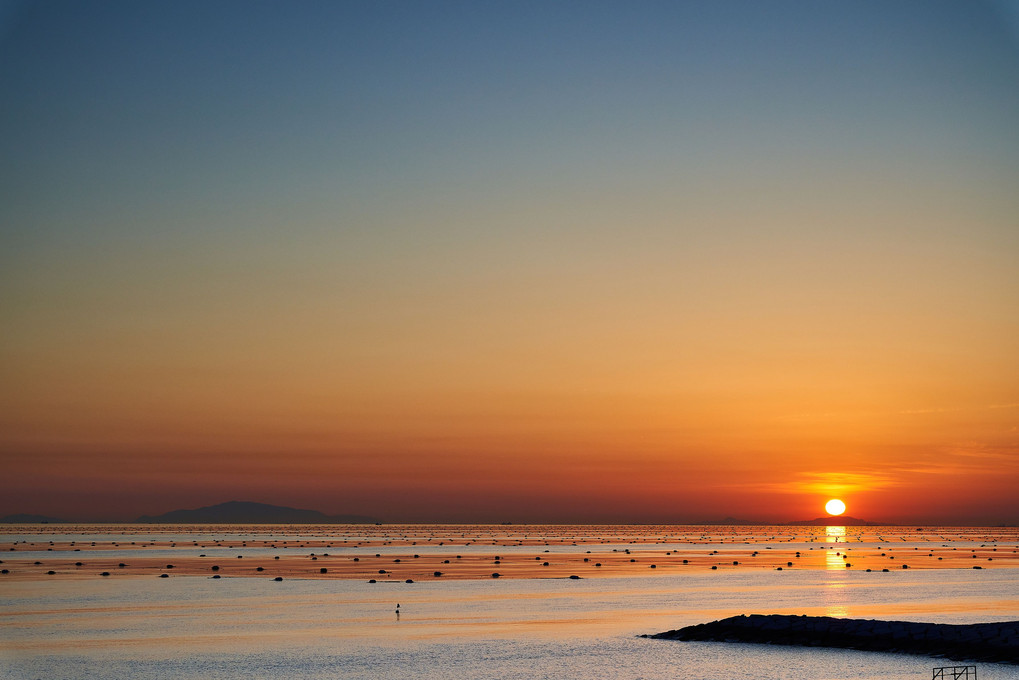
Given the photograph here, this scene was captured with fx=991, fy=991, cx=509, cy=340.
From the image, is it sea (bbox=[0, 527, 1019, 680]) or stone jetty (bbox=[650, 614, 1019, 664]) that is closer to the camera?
sea (bbox=[0, 527, 1019, 680])

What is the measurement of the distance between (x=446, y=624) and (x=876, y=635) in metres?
29.5

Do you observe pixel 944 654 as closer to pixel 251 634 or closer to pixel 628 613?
pixel 628 613

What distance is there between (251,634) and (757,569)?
329 feet

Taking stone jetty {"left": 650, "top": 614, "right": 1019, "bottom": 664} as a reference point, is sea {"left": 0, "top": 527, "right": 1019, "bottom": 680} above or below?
below

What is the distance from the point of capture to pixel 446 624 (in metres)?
71.8

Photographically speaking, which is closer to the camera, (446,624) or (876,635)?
(876,635)

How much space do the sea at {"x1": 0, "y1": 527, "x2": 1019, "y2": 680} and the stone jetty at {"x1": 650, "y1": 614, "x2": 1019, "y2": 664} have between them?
67.4 inches

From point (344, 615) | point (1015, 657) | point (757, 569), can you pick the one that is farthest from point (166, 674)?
point (757, 569)

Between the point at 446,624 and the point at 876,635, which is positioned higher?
the point at 876,635

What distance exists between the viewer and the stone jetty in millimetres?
53906

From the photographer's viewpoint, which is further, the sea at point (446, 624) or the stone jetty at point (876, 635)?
the stone jetty at point (876, 635)

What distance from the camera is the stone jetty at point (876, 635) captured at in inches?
2122

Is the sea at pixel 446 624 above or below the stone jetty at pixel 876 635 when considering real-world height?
below

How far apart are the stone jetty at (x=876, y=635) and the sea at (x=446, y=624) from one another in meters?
1.71
